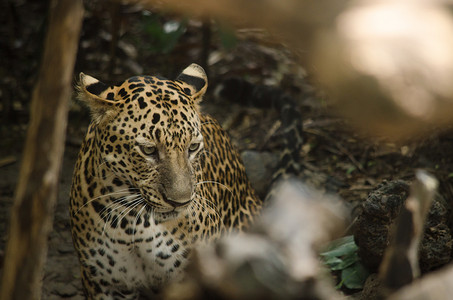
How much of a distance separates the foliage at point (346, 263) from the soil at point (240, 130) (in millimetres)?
398

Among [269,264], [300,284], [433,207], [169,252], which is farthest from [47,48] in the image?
[433,207]

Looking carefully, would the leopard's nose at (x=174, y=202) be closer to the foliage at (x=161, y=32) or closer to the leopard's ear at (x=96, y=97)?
the leopard's ear at (x=96, y=97)

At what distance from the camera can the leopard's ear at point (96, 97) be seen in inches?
160

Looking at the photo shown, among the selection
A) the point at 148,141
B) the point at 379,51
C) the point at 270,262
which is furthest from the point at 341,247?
the point at 379,51

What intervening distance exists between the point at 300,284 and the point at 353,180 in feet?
16.2

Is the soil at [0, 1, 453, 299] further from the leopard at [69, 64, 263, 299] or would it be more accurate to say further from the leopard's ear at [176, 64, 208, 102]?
the leopard at [69, 64, 263, 299]

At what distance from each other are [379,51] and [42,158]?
5.56ft

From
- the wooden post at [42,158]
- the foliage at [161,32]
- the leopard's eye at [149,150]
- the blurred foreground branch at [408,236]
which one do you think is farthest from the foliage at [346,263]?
the foliage at [161,32]

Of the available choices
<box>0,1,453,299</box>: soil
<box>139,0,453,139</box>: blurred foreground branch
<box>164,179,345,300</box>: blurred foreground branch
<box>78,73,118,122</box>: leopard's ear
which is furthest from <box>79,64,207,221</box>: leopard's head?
<box>139,0,453,139</box>: blurred foreground branch

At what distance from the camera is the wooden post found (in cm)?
228

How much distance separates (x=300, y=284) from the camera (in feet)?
7.13

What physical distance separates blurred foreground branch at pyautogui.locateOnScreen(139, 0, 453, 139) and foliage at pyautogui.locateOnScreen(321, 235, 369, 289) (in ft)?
13.4

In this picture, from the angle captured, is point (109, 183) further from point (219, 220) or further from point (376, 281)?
point (376, 281)

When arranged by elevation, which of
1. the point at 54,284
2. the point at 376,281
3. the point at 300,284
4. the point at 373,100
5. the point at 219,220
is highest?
the point at 373,100
